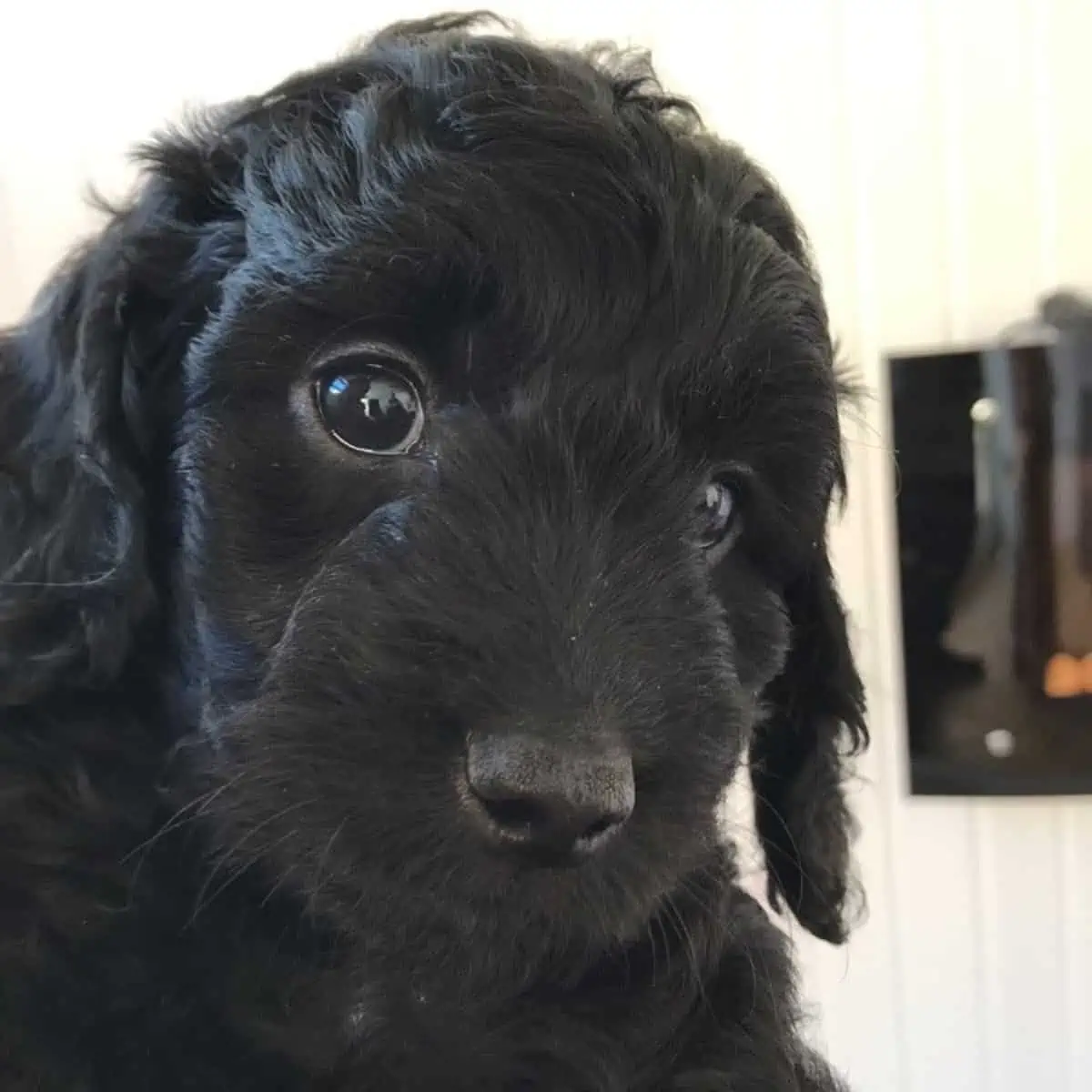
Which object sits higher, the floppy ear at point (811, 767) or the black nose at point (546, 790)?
the black nose at point (546, 790)

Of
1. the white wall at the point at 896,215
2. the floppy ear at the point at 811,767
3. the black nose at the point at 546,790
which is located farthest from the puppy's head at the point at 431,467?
the white wall at the point at 896,215

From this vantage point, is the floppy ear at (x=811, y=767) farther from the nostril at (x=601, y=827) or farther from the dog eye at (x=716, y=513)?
the nostril at (x=601, y=827)

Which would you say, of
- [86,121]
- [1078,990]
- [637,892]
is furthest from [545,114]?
[1078,990]

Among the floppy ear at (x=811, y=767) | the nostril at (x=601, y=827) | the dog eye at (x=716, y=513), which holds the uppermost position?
the dog eye at (x=716, y=513)

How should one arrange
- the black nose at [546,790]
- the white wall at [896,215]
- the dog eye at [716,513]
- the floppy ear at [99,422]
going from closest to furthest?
1. the black nose at [546,790]
2. the floppy ear at [99,422]
3. the dog eye at [716,513]
4. the white wall at [896,215]

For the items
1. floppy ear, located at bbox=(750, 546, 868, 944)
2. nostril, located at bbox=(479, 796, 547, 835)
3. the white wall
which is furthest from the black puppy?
the white wall

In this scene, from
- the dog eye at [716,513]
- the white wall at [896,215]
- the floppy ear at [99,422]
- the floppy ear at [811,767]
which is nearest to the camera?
the floppy ear at [99,422]
